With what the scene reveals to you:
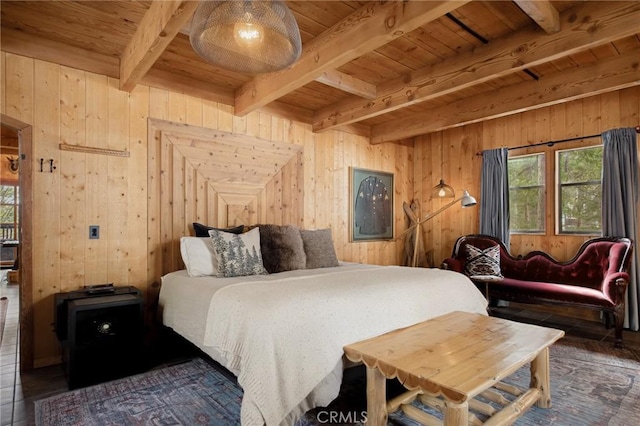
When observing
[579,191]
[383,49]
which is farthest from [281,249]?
[579,191]

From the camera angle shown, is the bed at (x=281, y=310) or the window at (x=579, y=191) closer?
the bed at (x=281, y=310)

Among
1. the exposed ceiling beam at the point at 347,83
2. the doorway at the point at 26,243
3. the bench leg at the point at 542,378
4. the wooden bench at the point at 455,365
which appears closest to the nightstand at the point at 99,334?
the doorway at the point at 26,243

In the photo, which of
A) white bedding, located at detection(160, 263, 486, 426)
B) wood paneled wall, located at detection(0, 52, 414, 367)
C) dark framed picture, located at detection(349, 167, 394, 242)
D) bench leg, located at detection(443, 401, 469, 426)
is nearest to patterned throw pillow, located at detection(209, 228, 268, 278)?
white bedding, located at detection(160, 263, 486, 426)

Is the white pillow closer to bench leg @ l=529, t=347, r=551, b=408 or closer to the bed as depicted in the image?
the bed

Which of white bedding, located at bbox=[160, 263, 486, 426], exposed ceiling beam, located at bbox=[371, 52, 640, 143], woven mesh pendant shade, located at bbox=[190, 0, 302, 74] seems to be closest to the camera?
woven mesh pendant shade, located at bbox=[190, 0, 302, 74]

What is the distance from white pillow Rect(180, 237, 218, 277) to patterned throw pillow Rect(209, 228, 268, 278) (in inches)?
2.3

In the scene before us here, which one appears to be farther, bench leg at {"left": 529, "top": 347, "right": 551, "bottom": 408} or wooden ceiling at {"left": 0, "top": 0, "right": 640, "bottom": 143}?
wooden ceiling at {"left": 0, "top": 0, "right": 640, "bottom": 143}

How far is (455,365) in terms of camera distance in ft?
5.29

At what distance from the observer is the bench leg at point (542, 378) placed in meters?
2.08

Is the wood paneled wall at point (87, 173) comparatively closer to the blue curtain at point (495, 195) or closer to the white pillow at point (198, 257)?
the white pillow at point (198, 257)

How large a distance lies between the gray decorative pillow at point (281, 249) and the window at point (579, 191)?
10.8 feet

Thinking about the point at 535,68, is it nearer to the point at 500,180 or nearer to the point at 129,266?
the point at 500,180

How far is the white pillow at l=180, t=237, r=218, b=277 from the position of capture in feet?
9.30

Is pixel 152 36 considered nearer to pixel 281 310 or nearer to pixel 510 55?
pixel 281 310
